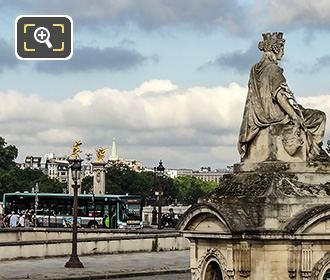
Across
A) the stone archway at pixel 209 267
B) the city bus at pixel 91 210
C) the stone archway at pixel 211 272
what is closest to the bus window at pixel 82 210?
the city bus at pixel 91 210

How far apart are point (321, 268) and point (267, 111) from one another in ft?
10.5

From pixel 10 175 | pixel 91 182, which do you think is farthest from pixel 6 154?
pixel 91 182

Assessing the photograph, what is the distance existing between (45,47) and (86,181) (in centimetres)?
14855

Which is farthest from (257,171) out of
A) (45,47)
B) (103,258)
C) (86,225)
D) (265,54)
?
(86,225)

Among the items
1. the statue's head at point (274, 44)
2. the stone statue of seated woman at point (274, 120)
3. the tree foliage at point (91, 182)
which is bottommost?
the stone statue of seated woman at point (274, 120)

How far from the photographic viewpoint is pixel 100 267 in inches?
1293

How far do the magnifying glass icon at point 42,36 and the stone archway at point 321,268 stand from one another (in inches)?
254

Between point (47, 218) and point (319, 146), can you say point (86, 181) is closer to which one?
point (47, 218)

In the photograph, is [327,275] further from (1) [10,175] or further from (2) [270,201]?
(1) [10,175]

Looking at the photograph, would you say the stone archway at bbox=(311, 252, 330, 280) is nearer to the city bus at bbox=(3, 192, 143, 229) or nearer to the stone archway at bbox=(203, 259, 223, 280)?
the stone archway at bbox=(203, 259, 223, 280)

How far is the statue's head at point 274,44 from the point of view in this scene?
1933 centimetres

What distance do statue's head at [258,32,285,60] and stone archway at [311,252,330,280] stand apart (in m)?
4.09

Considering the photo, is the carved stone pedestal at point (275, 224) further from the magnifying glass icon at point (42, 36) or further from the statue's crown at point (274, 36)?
the magnifying glass icon at point (42, 36)

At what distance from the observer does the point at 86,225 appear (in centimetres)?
5919
